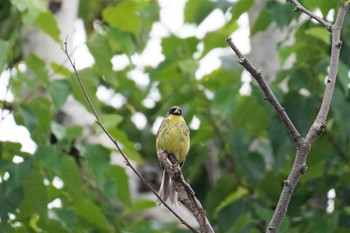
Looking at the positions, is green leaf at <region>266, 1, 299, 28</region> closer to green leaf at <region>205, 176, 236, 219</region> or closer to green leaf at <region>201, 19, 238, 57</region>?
green leaf at <region>201, 19, 238, 57</region>

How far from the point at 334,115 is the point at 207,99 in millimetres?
1341

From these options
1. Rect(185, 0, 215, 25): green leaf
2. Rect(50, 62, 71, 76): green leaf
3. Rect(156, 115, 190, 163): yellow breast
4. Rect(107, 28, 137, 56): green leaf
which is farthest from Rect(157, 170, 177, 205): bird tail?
Rect(185, 0, 215, 25): green leaf

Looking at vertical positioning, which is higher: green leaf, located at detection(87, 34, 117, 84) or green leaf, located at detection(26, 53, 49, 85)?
green leaf, located at detection(87, 34, 117, 84)

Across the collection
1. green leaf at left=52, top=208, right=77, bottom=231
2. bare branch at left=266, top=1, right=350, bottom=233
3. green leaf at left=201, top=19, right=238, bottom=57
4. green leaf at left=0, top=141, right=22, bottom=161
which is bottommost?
bare branch at left=266, top=1, right=350, bottom=233

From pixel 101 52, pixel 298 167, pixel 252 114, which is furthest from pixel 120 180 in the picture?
pixel 298 167

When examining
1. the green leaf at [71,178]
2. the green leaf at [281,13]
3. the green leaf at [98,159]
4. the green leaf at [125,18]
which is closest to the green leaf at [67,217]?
the green leaf at [71,178]

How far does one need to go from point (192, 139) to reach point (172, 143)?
2.08 m

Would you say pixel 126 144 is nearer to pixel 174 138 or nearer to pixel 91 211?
pixel 91 211

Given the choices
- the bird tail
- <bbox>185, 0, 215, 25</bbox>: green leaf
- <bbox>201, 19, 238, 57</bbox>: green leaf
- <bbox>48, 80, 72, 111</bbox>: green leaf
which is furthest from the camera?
<bbox>185, 0, 215, 25</bbox>: green leaf

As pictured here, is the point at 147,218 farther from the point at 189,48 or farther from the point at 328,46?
the point at 328,46

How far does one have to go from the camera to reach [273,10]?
684cm

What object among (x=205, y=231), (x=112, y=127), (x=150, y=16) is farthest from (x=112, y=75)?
(x=205, y=231)

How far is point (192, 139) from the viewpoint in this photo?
308 inches

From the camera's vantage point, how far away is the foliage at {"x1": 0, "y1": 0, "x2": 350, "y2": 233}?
625 cm
